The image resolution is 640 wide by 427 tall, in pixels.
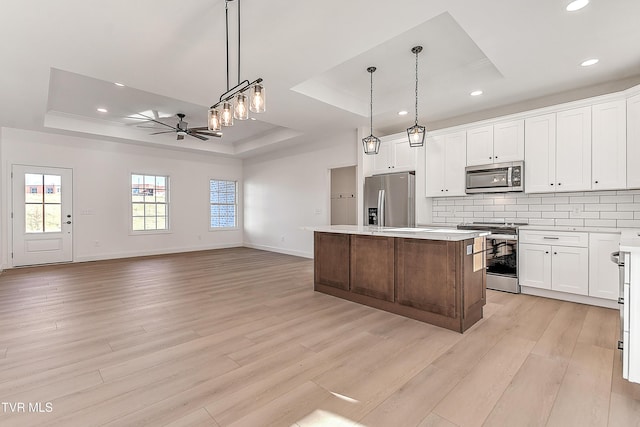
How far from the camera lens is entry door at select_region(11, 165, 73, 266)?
609 cm

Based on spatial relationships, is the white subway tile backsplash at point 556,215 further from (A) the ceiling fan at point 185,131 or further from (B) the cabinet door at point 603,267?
(A) the ceiling fan at point 185,131

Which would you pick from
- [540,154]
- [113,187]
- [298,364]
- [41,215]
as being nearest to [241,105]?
[298,364]

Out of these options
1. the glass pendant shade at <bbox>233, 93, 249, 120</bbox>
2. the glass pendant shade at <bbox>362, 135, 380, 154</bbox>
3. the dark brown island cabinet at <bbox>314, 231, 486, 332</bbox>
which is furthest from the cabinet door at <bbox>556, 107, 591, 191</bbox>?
the glass pendant shade at <bbox>233, 93, 249, 120</bbox>

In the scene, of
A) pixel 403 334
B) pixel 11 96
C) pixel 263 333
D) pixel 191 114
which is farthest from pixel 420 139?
pixel 11 96

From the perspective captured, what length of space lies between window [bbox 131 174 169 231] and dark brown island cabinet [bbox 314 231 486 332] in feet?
19.5

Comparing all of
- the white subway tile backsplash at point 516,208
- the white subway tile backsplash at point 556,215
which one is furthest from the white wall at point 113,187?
the white subway tile backsplash at point 556,215

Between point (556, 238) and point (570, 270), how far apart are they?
41 cm

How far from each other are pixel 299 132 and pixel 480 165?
368 centimetres

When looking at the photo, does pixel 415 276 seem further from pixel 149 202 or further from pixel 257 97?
pixel 149 202

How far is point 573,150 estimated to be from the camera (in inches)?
149

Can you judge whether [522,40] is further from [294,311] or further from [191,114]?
[191,114]

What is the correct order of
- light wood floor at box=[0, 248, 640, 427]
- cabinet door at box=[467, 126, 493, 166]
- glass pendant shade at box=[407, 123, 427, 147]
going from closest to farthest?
1. light wood floor at box=[0, 248, 640, 427]
2. glass pendant shade at box=[407, 123, 427, 147]
3. cabinet door at box=[467, 126, 493, 166]

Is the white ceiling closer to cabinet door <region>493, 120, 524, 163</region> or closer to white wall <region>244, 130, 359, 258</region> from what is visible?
cabinet door <region>493, 120, 524, 163</region>

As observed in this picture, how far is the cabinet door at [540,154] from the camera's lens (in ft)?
12.9
